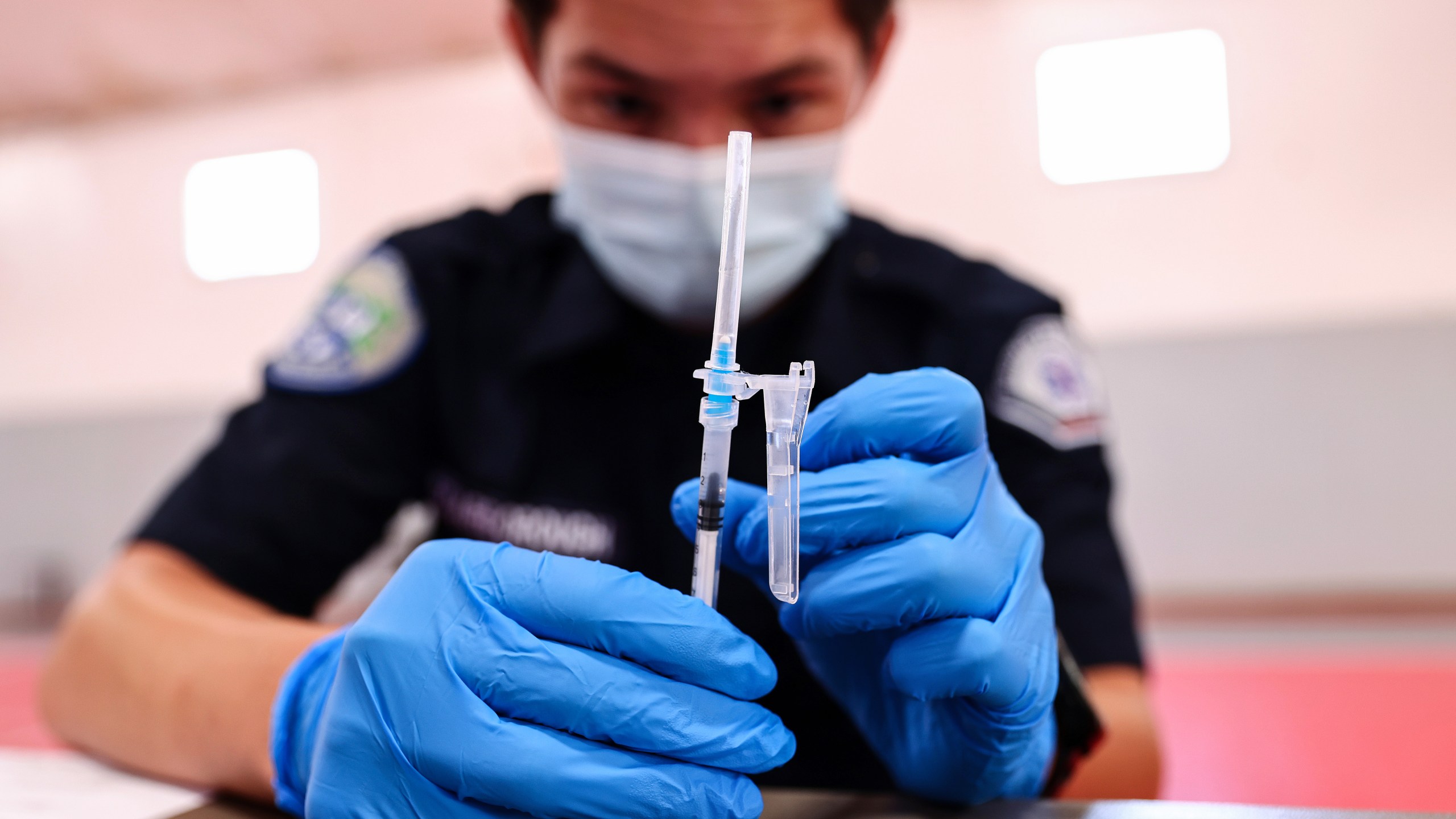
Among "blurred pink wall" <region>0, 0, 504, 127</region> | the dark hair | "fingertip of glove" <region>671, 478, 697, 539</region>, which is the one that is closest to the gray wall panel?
the dark hair

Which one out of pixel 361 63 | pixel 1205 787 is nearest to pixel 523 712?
pixel 1205 787

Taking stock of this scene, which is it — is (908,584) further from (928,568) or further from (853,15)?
(853,15)

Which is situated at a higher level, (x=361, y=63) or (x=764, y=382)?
(x=361, y=63)

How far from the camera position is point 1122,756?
67 centimetres

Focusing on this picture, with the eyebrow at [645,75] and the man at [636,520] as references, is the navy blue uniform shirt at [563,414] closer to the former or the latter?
the man at [636,520]

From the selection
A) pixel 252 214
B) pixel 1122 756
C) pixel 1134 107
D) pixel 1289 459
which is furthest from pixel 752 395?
pixel 252 214

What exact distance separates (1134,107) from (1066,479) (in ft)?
6.51

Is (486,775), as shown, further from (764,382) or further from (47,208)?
(47,208)

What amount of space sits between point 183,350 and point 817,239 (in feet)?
10.1

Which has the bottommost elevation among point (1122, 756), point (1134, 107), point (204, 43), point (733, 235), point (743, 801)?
point (1122, 756)

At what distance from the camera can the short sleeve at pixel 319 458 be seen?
79 cm

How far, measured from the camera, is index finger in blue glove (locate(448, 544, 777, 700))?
0.40 metres

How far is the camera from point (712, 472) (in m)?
0.42

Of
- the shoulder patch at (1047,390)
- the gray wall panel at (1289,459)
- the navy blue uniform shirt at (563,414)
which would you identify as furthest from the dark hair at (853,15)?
the gray wall panel at (1289,459)
